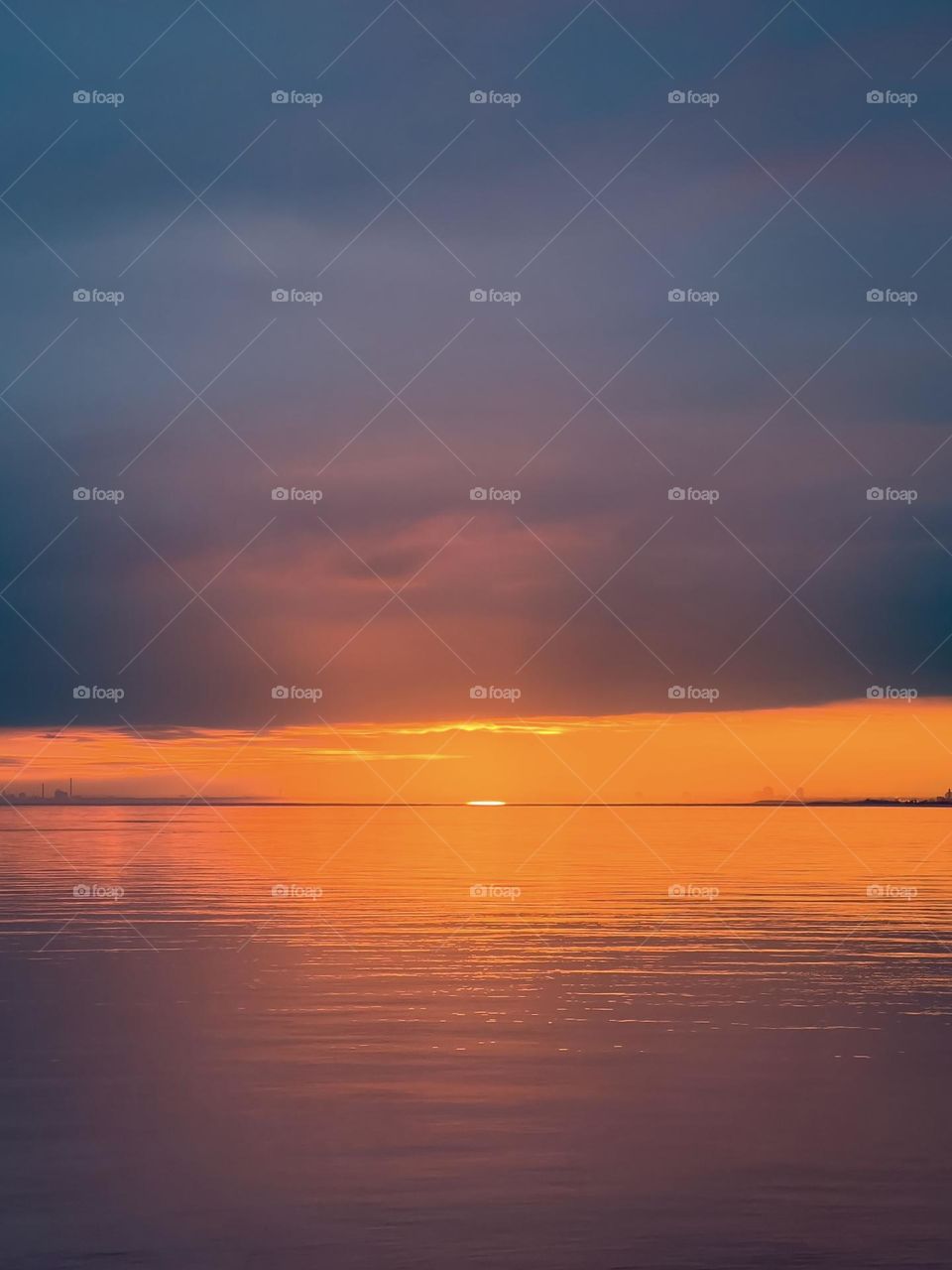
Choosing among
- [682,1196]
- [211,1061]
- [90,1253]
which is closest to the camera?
[90,1253]

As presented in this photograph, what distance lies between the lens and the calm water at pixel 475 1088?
15.3 metres

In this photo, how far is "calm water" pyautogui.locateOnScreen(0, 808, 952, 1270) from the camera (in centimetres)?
1527

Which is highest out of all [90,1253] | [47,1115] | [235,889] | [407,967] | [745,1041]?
[235,889]

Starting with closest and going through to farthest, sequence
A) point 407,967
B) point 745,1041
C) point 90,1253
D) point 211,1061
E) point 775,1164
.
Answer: point 90,1253, point 775,1164, point 211,1061, point 745,1041, point 407,967

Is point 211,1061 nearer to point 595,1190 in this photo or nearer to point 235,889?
point 595,1190

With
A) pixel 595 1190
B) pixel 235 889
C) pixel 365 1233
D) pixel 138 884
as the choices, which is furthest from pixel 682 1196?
pixel 138 884

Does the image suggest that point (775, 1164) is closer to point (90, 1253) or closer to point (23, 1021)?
point (90, 1253)

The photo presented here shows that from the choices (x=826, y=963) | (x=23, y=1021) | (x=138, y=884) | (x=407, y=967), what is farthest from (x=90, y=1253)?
(x=138, y=884)

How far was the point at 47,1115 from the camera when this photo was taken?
2041cm

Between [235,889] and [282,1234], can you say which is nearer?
[282,1234]

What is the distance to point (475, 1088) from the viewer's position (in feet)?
72.4

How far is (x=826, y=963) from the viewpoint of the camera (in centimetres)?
3700

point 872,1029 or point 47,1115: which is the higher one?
point 872,1029

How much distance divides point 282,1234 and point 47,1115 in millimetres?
6591
